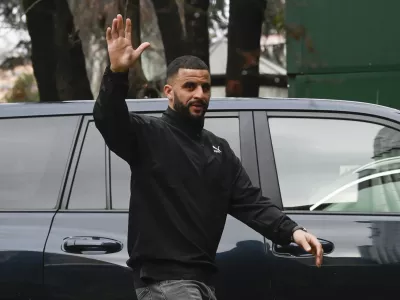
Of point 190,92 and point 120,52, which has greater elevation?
point 120,52

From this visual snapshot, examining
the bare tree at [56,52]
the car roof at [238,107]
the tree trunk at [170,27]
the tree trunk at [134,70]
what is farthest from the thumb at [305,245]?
the bare tree at [56,52]

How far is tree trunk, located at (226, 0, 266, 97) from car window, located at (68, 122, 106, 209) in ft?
14.8

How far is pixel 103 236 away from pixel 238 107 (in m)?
0.91

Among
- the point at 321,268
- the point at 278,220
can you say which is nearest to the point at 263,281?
the point at 321,268

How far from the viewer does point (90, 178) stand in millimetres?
4125

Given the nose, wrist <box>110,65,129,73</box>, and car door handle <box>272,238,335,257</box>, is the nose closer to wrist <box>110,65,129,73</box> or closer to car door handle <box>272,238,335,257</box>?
wrist <box>110,65,129,73</box>

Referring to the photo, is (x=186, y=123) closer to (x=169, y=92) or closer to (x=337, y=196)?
(x=169, y=92)

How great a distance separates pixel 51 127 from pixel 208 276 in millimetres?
1332

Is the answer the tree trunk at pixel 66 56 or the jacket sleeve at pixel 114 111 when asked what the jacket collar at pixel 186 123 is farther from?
the tree trunk at pixel 66 56

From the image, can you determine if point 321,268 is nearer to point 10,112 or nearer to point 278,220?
point 278,220

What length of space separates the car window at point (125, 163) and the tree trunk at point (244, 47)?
441cm

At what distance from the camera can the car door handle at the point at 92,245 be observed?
3.94m

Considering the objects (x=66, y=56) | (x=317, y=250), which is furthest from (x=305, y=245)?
(x=66, y=56)

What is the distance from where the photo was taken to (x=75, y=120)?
4.26 metres
